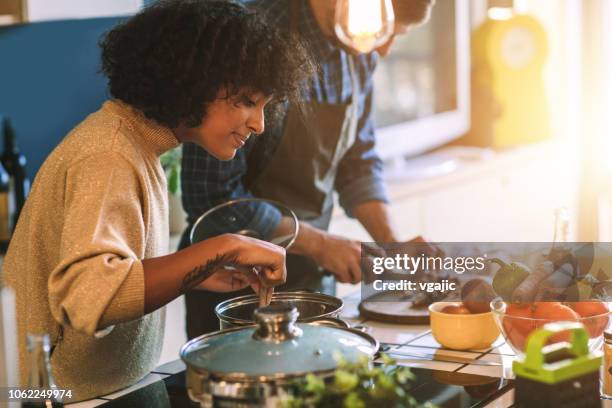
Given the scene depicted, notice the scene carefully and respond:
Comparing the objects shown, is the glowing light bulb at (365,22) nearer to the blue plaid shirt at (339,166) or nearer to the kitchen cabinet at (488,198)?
the blue plaid shirt at (339,166)

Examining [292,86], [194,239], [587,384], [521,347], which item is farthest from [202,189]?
[587,384]

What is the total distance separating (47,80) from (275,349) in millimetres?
1706

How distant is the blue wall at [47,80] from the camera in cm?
241

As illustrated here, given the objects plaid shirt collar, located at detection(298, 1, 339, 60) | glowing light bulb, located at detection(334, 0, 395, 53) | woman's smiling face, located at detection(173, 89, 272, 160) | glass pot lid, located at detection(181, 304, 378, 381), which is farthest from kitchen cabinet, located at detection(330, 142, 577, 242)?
glass pot lid, located at detection(181, 304, 378, 381)

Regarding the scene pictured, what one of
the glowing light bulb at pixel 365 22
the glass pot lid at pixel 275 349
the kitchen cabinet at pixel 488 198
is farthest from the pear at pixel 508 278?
the kitchen cabinet at pixel 488 198

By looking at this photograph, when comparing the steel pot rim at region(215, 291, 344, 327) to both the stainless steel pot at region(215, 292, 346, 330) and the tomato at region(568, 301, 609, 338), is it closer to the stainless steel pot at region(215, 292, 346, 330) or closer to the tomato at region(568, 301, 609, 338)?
the stainless steel pot at region(215, 292, 346, 330)

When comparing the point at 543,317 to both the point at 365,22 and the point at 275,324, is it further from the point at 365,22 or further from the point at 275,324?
the point at 365,22

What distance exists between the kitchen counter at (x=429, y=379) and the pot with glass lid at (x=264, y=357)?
218 mm

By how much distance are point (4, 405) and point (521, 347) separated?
71 cm

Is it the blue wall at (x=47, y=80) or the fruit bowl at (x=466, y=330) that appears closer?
the fruit bowl at (x=466, y=330)

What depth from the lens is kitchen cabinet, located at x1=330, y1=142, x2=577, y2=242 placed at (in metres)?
3.28

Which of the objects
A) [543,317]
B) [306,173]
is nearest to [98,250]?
[543,317]

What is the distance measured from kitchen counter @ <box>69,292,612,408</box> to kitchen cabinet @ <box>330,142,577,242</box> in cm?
136

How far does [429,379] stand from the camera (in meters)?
1.31
